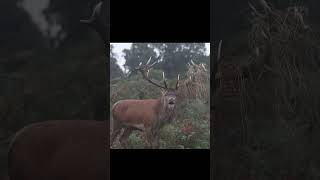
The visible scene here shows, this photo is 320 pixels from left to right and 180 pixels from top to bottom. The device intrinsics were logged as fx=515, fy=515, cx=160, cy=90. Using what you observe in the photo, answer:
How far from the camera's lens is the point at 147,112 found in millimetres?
5387

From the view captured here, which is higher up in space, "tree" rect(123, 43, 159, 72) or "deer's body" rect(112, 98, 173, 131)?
"tree" rect(123, 43, 159, 72)

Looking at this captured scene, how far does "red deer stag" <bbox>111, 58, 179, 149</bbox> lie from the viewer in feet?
17.5

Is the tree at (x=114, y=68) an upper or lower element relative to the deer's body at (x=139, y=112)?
upper

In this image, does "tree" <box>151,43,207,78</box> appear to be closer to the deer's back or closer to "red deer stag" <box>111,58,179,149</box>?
"red deer stag" <box>111,58,179,149</box>
